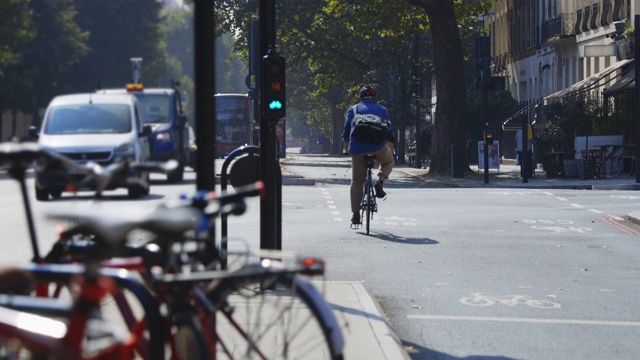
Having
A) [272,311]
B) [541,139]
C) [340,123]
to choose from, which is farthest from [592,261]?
[340,123]

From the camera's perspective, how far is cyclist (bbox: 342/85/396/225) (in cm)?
1798

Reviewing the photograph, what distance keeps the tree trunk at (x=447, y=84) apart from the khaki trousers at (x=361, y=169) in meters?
23.6

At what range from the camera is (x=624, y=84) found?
4262cm

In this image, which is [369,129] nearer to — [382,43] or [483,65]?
[483,65]

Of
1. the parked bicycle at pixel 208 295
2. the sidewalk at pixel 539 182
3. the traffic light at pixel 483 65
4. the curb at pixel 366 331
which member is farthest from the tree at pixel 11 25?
the parked bicycle at pixel 208 295

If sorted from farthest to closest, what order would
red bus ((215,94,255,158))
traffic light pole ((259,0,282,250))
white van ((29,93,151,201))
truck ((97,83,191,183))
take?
red bus ((215,94,255,158)), truck ((97,83,191,183)), white van ((29,93,151,201)), traffic light pole ((259,0,282,250))

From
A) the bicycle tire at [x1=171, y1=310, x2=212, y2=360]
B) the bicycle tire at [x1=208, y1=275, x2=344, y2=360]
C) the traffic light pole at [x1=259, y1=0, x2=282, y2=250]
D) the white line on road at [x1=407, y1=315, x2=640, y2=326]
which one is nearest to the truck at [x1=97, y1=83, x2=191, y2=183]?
the traffic light pole at [x1=259, y1=0, x2=282, y2=250]

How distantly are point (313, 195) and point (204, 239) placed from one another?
23927 mm

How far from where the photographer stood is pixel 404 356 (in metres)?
7.90

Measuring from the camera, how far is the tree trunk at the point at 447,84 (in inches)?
1657

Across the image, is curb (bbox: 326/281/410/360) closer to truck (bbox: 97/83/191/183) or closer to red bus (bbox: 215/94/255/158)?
truck (bbox: 97/83/191/183)

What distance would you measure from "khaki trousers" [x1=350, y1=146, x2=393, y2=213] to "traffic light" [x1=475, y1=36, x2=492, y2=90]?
18666mm

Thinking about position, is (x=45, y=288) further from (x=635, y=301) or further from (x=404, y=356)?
(x=635, y=301)

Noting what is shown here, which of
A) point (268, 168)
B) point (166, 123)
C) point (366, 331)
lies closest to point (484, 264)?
point (268, 168)
